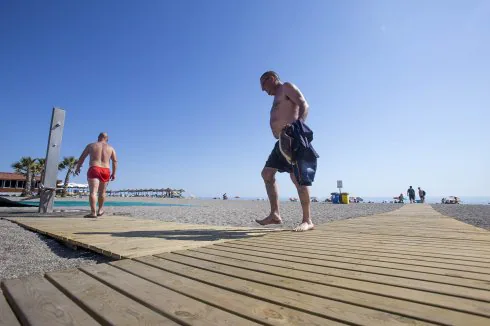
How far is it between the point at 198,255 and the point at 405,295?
1.43 m

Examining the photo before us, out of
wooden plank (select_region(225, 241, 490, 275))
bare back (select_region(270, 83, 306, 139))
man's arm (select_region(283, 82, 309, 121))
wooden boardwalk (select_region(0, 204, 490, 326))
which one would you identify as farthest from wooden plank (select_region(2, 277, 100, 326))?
man's arm (select_region(283, 82, 309, 121))

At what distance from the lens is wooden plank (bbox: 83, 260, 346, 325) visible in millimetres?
1000

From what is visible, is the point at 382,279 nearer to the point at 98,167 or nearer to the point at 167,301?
the point at 167,301

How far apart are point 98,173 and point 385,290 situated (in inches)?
231

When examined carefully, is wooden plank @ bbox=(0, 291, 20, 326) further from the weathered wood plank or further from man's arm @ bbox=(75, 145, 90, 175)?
man's arm @ bbox=(75, 145, 90, 175)

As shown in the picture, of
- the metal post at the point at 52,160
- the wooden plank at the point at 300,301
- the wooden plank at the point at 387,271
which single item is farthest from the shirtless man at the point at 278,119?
the metal post at the point at 52,160

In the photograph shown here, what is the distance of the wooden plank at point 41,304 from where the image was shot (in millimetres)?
1021

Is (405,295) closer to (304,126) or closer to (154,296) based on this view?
(154,296)

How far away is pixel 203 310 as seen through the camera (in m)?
1.08

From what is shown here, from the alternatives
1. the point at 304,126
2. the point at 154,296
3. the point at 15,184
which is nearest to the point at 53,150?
the point at 304,126

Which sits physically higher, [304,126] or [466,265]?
[304,126]

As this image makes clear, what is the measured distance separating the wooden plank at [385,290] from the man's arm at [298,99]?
8.69 ft

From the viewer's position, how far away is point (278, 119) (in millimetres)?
4145

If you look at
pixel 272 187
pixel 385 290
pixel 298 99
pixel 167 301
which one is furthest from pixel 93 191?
pixel 385 290
